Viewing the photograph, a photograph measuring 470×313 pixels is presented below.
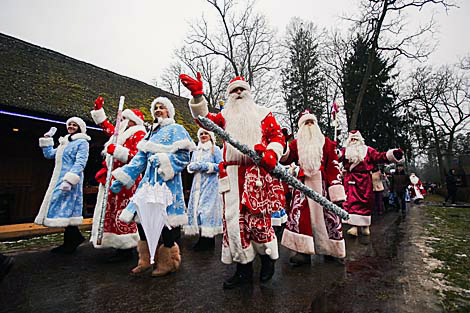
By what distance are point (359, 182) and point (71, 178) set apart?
15.9 ft

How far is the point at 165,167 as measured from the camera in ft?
9.16

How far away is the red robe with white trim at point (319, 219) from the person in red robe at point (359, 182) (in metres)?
1.91

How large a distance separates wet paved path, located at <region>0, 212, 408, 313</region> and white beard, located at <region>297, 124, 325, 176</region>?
3.86 feet

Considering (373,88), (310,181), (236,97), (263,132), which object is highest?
(373,88)

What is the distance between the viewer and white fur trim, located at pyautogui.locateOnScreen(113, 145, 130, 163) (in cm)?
306

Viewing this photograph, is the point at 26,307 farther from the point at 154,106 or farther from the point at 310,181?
the point at 310,181

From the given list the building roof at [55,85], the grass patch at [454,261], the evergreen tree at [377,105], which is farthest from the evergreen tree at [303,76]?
the grass patch at [454,261]

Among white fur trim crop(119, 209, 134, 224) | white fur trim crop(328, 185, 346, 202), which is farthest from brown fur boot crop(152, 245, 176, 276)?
white fur trim crop(328, 185, 346, 202)

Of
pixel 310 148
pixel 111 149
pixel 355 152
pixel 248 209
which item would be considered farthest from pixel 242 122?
pixel 355 152

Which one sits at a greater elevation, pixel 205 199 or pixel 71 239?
pixel 205 199

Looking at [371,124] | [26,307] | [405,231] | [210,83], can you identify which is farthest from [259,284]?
[210,83]

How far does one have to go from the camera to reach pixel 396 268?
118 inches

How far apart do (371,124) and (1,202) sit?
72.8ft

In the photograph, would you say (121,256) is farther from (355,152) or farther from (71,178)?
(355,152)
